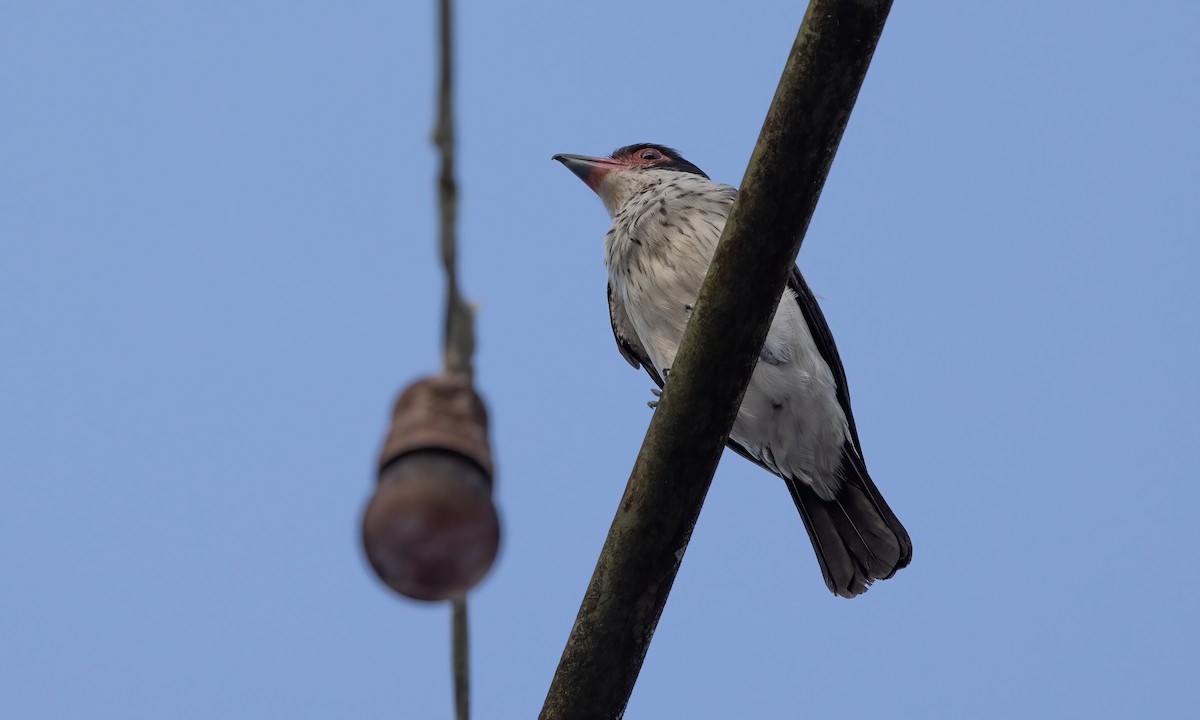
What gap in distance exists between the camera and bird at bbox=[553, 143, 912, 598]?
15.0 feet

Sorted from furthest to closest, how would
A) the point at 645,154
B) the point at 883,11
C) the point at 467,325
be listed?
the point at 645,154
the point at 883,11
the point at 467,325

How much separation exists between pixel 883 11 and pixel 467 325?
1.68 metres

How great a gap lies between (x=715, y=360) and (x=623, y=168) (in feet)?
10.5

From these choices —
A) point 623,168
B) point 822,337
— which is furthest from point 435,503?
point 623,168

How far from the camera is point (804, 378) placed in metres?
4.73

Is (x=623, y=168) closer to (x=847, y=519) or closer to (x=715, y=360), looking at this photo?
(x=847, y=519)

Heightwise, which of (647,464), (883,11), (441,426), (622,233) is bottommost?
(441,426)

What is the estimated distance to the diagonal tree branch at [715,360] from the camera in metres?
2.77

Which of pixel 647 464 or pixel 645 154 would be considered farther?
pixel 645 154

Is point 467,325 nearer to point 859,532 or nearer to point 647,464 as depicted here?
point 647,464

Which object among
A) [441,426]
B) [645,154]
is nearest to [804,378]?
[645,154]

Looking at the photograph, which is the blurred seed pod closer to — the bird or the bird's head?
the bird

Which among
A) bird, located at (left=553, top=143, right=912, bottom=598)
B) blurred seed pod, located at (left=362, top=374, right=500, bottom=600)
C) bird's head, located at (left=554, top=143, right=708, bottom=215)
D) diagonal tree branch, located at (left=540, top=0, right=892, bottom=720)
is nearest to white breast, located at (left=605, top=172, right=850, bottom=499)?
bird, located at (left=553, top=143, right=912, bottom=598)

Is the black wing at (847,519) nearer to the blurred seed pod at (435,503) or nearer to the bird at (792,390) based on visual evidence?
the bird at (792,390)
